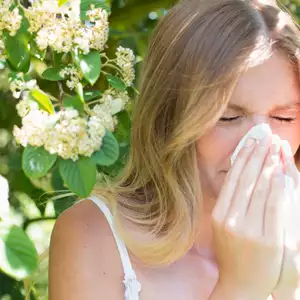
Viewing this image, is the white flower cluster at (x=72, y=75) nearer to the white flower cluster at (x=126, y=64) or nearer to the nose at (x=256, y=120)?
the white flower cluster at (x=126, y=64)

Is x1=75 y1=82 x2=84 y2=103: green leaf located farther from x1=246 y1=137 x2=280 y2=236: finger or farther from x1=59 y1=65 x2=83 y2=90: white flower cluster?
x1=246 y1=137 x2=280 y2=236: finger

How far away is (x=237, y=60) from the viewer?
4.26ft

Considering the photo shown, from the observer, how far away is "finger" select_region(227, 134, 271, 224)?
119cm

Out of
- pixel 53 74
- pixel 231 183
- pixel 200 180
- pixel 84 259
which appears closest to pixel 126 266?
pixel 84 259

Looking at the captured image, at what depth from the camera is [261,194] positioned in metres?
1.20

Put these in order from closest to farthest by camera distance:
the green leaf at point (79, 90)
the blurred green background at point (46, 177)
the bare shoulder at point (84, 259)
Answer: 1. the green leaf at point (79, 90)
2. the bare shoulder at point (84, 259)
3. the blurred green background at point (46, 177)

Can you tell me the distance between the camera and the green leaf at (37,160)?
0.94 meters

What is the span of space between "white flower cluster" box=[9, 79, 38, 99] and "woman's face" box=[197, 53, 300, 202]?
0.41 meters

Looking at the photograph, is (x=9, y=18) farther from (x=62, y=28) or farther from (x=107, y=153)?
(x=107, y=153)

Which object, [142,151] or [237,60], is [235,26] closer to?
[237,60]

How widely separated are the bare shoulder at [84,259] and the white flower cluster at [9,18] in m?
0.52

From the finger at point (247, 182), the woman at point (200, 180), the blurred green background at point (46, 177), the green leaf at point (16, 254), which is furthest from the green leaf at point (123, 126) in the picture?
the green leaf at point (16, 254)

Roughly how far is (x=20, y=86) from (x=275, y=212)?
493 millimetres

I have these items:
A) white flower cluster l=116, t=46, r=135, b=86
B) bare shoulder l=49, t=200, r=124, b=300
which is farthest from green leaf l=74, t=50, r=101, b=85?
bare shoulder l=49, t=200, r=124, b=300
